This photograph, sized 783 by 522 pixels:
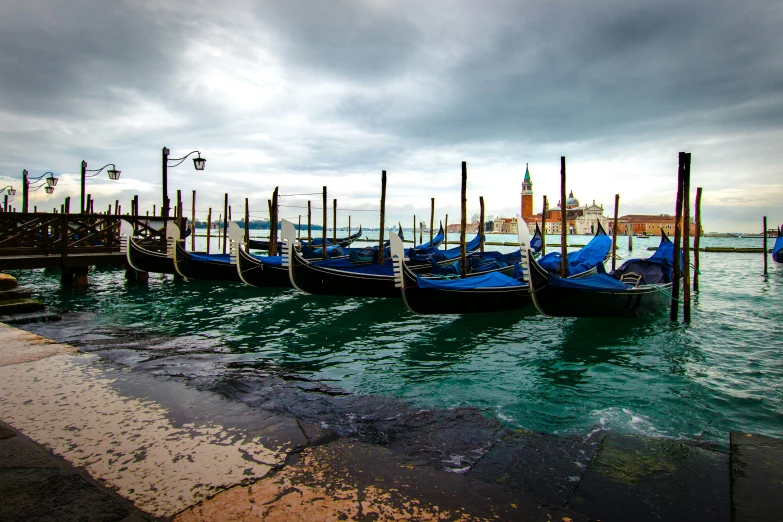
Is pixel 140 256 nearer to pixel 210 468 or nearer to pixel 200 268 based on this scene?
pixel 200 268

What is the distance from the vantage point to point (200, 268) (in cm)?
1198

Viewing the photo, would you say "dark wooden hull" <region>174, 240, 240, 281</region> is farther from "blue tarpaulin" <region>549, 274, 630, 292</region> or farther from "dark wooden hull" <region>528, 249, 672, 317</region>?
"blue tarpaulin" <region>549, 274, 630, 292</region>

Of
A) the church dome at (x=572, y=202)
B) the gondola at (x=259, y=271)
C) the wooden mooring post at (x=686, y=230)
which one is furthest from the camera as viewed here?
the church dome at (x=572, y=202)

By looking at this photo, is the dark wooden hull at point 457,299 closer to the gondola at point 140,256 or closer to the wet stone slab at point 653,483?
the wet stone slab at point 653,483

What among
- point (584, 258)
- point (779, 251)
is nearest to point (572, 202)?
point (779, 251)

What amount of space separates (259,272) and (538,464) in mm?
9373

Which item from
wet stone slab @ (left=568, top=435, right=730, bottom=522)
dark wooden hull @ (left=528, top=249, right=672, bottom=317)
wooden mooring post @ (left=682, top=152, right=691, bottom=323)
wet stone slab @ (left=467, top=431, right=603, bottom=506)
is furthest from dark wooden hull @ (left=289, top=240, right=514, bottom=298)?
wet stone slab @ (left=568, top=435, right=730, bottom=522)

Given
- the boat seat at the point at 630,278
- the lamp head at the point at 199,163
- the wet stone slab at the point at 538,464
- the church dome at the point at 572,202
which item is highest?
the church dome at the point at 572,202

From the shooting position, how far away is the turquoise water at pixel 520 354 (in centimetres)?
406

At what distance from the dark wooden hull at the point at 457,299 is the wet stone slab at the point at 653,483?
4.52m

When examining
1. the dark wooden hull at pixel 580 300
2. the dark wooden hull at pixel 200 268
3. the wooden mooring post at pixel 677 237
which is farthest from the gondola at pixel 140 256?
the wooden mooring post at pixel 677 237

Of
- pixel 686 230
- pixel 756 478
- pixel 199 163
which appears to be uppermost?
pixel 199 163

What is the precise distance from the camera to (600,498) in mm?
2236

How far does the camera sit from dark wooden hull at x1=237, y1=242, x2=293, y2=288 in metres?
11.0
